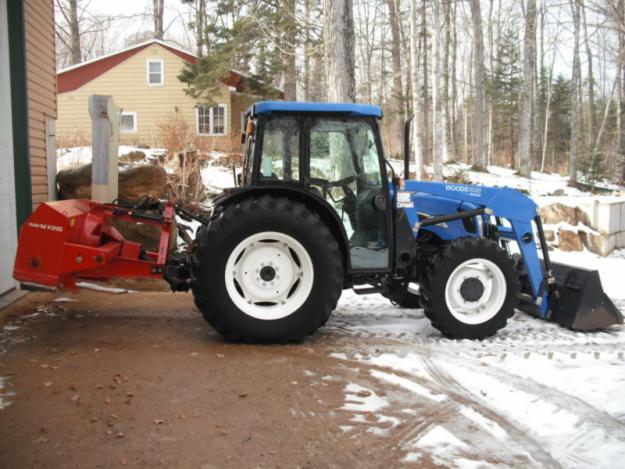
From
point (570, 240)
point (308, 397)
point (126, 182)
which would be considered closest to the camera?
point (308, 397)

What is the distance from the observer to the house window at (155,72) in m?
25.6

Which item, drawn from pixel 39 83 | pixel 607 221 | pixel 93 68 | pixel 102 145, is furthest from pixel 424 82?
pixel 39 83

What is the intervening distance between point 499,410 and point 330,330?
2145mm

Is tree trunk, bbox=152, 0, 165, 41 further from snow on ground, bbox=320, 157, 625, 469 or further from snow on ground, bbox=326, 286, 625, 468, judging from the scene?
snow on ground, bbox=326, 286, 625, 468

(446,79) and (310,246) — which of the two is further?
(446,79)

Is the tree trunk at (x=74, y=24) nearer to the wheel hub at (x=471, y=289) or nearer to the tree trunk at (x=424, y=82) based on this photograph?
the tree trunk at (x=424, y=82)

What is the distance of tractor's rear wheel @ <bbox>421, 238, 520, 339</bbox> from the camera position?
513 cm

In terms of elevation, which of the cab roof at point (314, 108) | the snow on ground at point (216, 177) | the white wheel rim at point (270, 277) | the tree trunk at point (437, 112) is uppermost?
the tree trunk at point (437, 112)

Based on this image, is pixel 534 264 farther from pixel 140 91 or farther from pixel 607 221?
pixel 140 91

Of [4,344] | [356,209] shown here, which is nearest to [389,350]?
[356,209]

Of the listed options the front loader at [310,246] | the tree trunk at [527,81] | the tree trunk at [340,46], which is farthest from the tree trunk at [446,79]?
the front loader at [310,246]

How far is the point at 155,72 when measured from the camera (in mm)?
25672

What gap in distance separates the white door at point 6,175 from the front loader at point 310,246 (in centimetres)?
207

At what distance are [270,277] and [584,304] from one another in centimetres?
313
